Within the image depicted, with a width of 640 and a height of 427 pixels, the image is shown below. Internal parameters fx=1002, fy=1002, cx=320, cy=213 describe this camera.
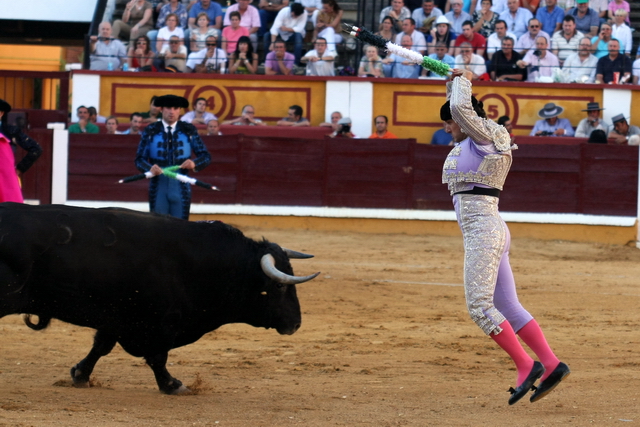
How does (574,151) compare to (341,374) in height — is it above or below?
above

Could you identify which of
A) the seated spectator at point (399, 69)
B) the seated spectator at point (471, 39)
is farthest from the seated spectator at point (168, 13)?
the seated spectator at point (471, 39)

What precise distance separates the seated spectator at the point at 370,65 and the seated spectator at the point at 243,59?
122 cm

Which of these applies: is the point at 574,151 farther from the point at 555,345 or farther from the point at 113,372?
the point at 113,372

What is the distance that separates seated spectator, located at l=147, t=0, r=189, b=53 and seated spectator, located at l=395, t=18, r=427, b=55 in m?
2.66

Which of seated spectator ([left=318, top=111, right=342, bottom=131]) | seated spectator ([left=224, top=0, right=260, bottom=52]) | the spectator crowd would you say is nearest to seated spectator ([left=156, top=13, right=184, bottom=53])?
the spectator crowd

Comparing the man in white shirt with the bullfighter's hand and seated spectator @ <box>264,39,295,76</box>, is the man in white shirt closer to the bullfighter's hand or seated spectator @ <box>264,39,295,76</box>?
seated spectator @ <box>264,39,295,76</box>

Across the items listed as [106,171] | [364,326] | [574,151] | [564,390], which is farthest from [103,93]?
[564,390]

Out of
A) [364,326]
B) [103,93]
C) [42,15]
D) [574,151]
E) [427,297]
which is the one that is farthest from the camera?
[42,15]

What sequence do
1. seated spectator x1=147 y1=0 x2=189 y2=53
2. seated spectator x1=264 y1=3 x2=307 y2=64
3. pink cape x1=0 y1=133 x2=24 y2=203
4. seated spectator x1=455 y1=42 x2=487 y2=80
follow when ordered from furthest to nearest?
seated spectator x1=147 y1=0 x2=189 y2=53 < seated spectator x1=264 y1=3 x2=307 y2=64 < seated spectator x1=455 y1=42 x2=487 y2=80 < pink cape x1=0 y1=133 x2=24 y2=203

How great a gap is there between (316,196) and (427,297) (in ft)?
13.9

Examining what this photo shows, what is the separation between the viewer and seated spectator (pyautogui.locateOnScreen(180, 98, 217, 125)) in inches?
443

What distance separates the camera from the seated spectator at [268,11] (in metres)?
12.0

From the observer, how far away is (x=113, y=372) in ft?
15.4

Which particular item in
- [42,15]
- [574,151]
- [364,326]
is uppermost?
[42,15]
